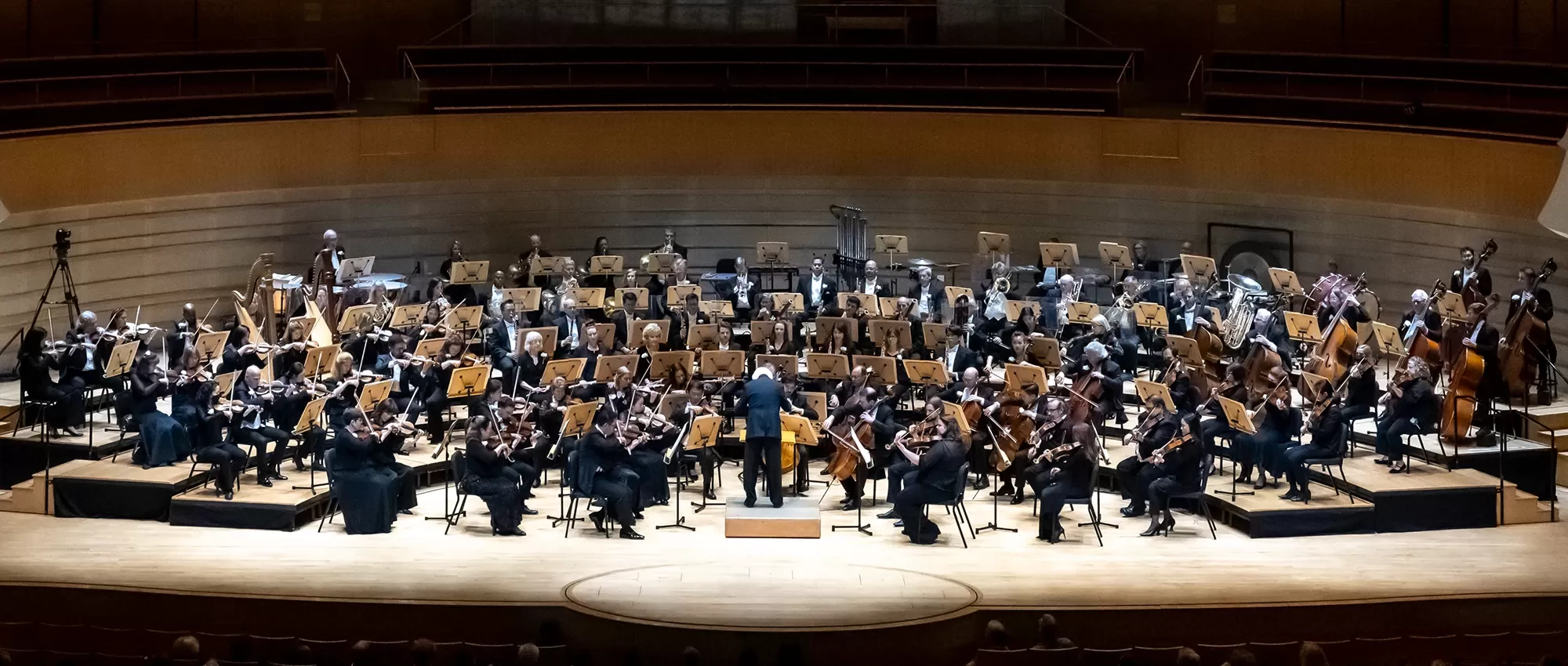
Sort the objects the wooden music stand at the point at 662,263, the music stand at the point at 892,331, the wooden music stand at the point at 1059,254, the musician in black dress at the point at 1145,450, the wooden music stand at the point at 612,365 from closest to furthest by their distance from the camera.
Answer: the musician in black dress at the point at 1145,450 < the wooden music stand at the point at 612,365 < the music stand at the point at 892,331 < the wooden music stand at the point at 1059,254 < the wooden music stand at the point at 662,263

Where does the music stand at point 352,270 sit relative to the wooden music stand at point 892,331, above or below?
above

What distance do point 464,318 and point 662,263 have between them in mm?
3183

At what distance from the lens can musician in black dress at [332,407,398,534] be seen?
12.8 metres

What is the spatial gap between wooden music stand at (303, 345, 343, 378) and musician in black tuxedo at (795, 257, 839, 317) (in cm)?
474

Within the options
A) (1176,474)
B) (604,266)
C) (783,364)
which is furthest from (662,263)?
(1176,474)

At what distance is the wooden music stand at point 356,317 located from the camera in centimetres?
1534

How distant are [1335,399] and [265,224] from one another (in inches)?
477

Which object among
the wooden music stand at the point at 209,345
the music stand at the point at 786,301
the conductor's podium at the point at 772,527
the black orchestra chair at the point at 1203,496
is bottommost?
the conductor's podium at the point at 772,527

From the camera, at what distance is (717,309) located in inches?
638

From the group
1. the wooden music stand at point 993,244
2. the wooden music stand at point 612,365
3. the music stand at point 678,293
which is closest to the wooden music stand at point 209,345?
the wooden music stand at point 612,365

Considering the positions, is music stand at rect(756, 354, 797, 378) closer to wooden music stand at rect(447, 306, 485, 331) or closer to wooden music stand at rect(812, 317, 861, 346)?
wooden music stand at rect(812, 317, 861, 346)

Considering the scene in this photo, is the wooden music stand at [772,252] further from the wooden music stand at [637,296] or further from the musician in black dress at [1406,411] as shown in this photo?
the musician in black dress at [1406,411]

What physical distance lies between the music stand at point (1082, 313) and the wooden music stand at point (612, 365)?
161 inches

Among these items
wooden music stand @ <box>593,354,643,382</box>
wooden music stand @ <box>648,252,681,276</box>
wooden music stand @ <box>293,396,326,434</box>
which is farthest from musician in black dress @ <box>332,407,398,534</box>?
wooden music stand @ <box>648,252,681,276</box>
